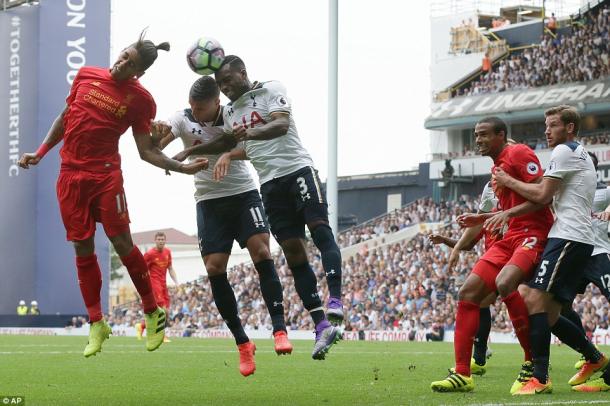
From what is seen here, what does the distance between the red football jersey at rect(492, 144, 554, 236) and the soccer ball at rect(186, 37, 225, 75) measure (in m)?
2.73

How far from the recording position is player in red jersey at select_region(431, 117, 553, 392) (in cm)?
931

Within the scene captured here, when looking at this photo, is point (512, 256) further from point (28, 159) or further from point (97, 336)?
point (28, 159)

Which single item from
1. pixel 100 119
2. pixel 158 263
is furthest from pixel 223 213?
pixel 158 263

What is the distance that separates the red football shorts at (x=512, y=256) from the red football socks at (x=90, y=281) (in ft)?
11.8

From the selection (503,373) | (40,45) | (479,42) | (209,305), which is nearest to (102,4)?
(40,45)

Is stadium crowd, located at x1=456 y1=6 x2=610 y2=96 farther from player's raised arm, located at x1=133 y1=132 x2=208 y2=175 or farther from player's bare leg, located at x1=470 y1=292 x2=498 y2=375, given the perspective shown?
player's raised arm, located at x1=133 y1=132 x2=208 y2=175

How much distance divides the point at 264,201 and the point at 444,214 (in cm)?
3489

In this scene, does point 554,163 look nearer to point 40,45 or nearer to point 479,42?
point 40,45

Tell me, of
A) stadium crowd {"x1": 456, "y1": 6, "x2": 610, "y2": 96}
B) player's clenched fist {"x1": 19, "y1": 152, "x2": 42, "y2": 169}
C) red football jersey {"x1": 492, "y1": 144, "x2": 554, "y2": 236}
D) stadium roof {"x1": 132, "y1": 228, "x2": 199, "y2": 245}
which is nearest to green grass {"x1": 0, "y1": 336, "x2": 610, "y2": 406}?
red football jersey {"x1": 492, "y1": 144, "x2": 554, "y2": 236}

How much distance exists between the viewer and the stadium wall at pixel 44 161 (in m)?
46.7

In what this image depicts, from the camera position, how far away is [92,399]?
892 cm

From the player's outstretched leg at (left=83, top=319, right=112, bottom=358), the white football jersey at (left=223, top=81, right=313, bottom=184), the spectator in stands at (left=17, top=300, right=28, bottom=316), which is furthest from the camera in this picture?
the spectator in stands at (left=17, top=300, right=28, bottom=316)

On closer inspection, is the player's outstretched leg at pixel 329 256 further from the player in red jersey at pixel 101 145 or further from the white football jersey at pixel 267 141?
the player in red jersey at pixel 101 145

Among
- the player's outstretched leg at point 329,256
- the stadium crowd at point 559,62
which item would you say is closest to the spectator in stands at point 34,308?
the stadium crowd at point 559,62
